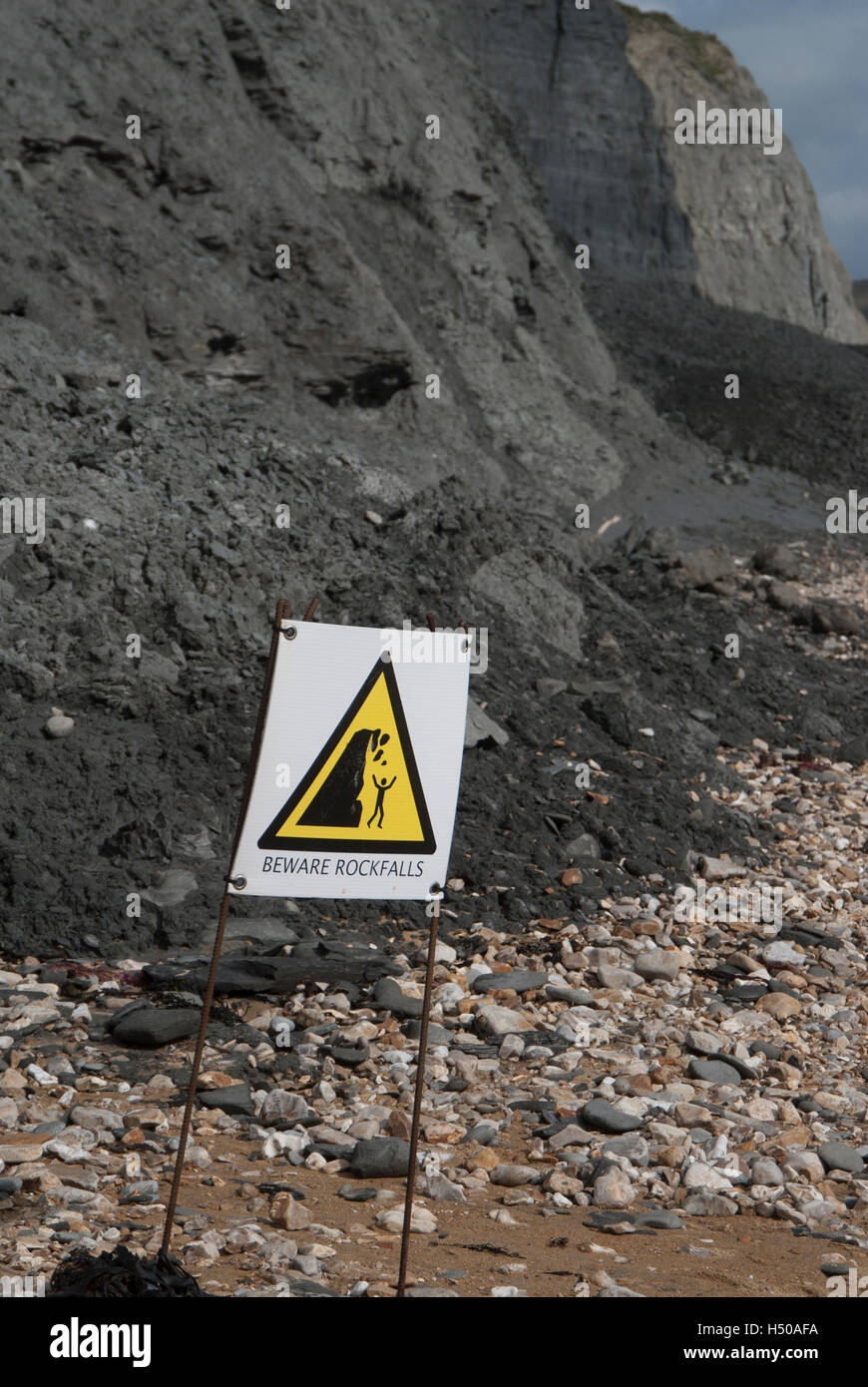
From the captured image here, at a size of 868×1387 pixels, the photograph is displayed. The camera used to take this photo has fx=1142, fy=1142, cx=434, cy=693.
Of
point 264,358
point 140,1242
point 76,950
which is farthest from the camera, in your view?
point 264,358

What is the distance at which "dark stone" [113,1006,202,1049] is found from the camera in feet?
15.4

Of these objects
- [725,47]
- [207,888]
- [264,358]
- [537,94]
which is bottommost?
[207,888]

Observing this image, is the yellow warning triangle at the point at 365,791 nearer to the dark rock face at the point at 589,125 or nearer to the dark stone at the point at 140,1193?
the dark stone at the point at 140,1193

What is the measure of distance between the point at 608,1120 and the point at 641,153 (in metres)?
39.1

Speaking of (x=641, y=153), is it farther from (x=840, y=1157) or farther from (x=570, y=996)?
(x=840, y=1157)

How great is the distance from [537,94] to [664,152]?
5.15m

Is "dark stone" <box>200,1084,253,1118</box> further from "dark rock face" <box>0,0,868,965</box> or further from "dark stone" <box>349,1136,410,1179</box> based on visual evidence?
"dark rock face" <box>0,0,868,965</box>

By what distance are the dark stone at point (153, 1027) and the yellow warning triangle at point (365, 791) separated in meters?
2.07

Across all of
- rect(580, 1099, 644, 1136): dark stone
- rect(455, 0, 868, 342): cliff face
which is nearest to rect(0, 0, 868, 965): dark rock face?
rect(580, 1099, 644, 1136): dark stone

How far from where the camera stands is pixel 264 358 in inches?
542

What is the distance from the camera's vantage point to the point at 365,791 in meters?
3.12

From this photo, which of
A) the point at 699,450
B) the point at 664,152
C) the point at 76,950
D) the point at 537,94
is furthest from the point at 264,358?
the point at 664,152

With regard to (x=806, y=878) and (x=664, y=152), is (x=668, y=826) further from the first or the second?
(x=664, y=152)

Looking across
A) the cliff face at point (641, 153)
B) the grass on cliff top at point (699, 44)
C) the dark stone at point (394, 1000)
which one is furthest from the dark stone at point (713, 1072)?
the grass on cliff top at point (699, 44)
